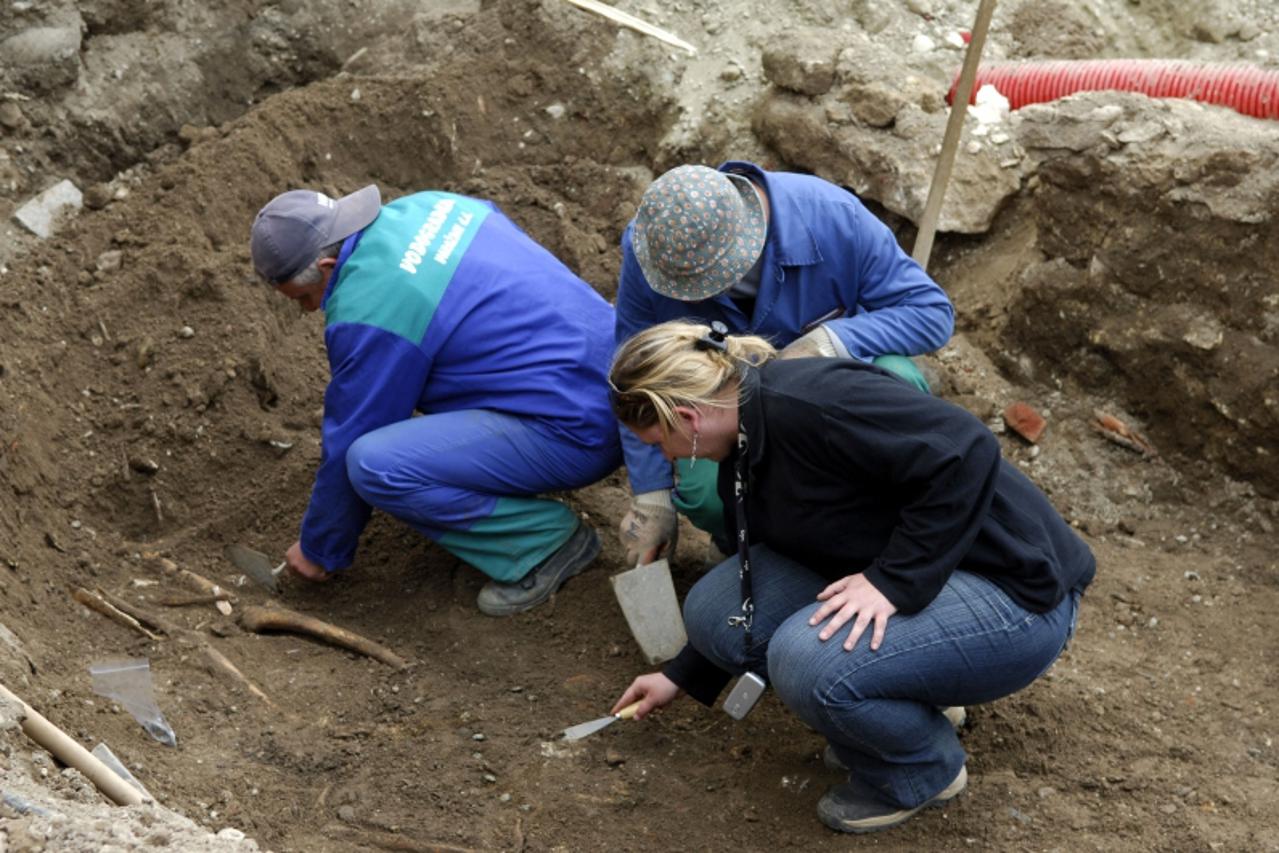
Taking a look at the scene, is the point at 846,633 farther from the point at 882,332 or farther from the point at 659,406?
the point at 882,332

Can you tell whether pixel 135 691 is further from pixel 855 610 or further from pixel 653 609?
pixel 855 610

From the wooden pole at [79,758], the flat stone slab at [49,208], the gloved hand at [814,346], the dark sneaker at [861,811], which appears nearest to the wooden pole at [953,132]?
the gloved hand at [814,346]

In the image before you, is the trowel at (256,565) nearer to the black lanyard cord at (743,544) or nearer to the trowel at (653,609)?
the trowel at (653,609)

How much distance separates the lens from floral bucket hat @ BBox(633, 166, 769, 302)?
3389mm

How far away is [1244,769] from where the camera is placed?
344cm

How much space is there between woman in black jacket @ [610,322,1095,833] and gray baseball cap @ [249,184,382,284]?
1.26 meters

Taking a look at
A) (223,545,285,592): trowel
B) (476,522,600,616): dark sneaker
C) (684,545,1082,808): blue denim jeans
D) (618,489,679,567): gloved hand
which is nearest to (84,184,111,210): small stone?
(223,545,285,592): trowel

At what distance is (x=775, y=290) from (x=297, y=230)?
130cm

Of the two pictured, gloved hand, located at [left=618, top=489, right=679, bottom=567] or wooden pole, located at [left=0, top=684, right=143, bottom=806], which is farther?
gloved hand, located at [left=618, top=489, right=679, bottom=567]

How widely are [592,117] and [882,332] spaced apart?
2.62 metres

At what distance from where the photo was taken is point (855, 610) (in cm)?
293

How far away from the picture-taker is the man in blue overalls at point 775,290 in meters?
3.49

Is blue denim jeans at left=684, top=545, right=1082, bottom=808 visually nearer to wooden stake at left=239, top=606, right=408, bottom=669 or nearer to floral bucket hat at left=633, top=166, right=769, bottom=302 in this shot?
floral bucket hat at left=633, top=166, right=769, bottom=302

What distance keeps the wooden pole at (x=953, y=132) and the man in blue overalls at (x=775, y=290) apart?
0.85 metres
